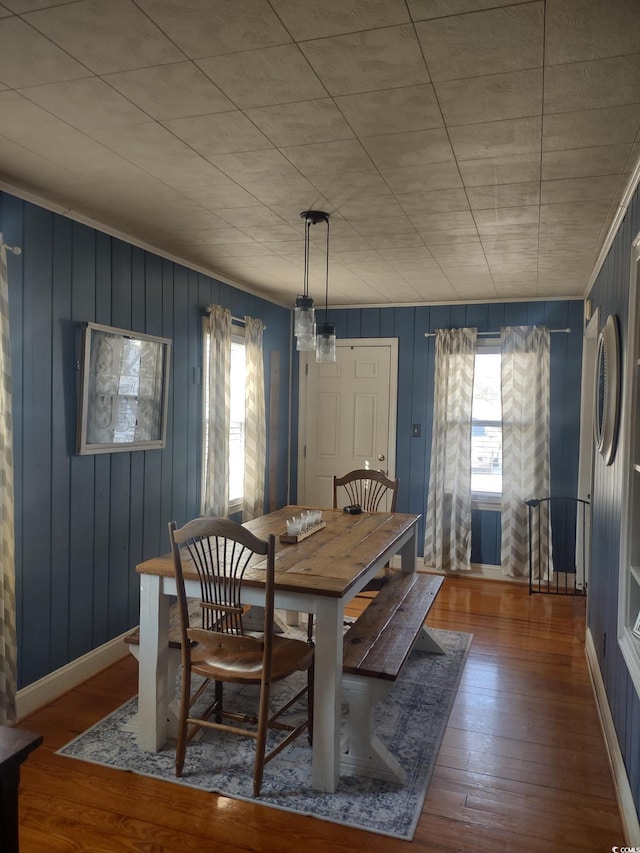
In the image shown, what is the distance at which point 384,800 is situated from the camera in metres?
2.36

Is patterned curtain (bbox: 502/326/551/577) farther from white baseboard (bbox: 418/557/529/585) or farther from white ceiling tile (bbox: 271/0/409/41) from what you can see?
white ceiling tile (bbox: 271/0/409/41)

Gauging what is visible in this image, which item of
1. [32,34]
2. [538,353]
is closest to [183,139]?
[32,34]

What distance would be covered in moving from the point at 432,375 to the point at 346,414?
88 centimetres

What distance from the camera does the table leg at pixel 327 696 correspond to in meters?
2.38

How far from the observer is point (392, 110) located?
6.59 feet

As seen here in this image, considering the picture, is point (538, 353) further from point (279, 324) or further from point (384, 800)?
point (384, 800)

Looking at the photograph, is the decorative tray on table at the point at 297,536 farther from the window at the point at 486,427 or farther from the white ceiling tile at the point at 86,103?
the window at the point at 486,427

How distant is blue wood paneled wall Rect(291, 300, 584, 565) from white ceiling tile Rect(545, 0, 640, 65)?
12.5ft

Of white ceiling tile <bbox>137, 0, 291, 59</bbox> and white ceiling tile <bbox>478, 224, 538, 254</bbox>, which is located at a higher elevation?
white ceiling tile <bbox>478, 224, 538, 254</bbox>

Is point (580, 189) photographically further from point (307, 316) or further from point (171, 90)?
point (171, 90)

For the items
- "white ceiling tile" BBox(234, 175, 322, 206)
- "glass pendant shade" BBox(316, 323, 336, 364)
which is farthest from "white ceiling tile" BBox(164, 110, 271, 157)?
"glass pendant shade" BBox(316, 323, 336, 364)

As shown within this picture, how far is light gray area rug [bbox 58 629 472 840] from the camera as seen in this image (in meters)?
2.30

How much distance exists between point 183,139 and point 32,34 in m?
0.69

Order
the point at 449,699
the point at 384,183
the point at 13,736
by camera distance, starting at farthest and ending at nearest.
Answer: the point at 449,699
the point at 384,183
the point at 13,736
